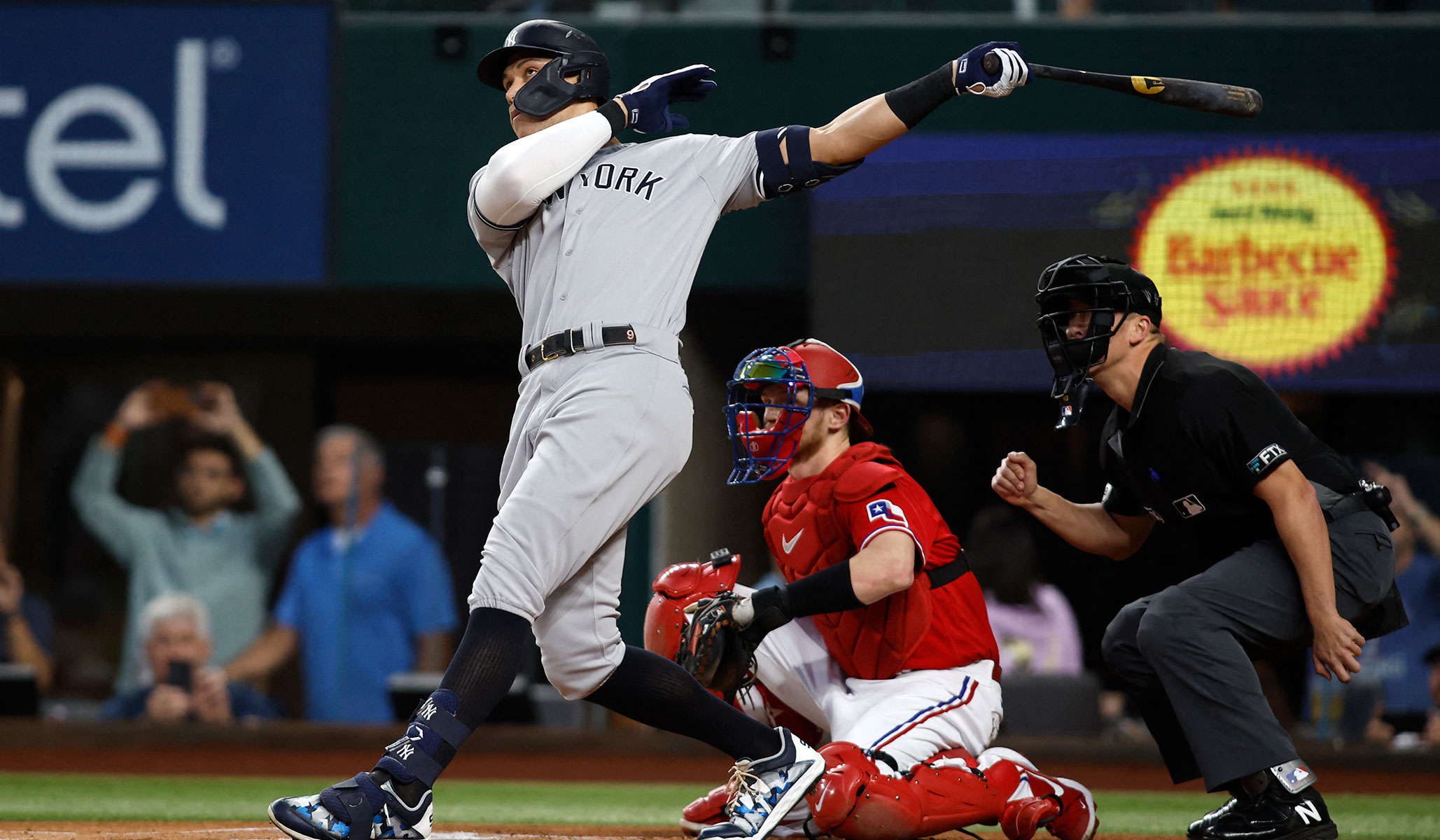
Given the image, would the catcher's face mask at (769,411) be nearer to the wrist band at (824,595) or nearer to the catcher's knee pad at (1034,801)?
the wrist band at (824,595)

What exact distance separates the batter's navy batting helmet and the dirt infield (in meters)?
1.71

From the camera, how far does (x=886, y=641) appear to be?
3537 millimetres

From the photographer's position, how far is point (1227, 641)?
10.5ft

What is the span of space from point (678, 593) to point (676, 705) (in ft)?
1.74

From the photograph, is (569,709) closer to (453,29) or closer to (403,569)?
(403,569)

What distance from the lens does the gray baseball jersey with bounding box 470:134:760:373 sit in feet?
9.86

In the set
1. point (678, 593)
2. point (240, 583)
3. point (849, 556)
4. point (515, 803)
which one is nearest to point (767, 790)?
point (678, 593)

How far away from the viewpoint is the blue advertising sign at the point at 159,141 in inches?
330

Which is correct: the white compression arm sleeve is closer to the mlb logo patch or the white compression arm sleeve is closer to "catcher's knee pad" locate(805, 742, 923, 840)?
"catcher's knee pad" locate(805, 742, 923, 840)

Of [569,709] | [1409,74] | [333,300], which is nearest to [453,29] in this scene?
[333,300]

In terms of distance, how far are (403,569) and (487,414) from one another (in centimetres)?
153

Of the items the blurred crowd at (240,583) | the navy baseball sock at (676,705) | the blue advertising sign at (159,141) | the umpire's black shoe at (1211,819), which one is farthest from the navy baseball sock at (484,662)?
the blue advertising sign at (159,141)

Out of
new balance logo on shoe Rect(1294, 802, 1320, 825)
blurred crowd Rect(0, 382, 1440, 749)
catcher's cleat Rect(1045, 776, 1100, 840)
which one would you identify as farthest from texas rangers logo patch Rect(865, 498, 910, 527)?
blurred crowd Rect(0, 382, 1440, 749)

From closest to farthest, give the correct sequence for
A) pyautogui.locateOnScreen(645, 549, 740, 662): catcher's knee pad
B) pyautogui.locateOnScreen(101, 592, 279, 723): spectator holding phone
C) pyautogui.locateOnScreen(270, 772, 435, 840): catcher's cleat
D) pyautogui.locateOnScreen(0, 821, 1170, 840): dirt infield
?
pyautogui.locateOnScreen(270, 772, 435, 840): catcher's cleat, pyautogui.locateOnScreen(0, 821, 1170, 840): dirt infield, pyautogui.locateOnScreen(645, 549, 740, 662): catcher's knee pad, pyautogui.locateOnScreen(101, 592, 279, 723): spectator holding phone
